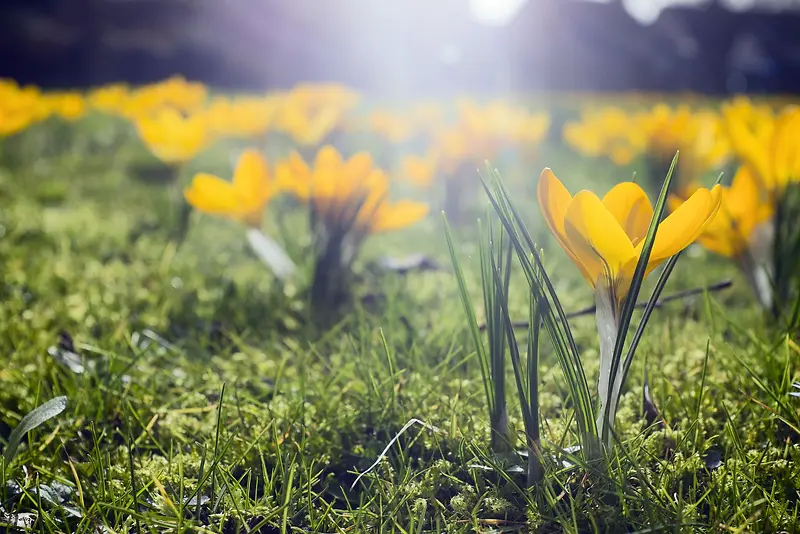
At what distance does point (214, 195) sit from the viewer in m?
1.77

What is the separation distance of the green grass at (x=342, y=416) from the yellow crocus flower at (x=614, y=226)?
0.15m

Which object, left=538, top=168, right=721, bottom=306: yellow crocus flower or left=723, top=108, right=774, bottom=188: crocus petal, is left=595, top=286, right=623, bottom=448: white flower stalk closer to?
left=538, top=168, right=721, bottom=306: yellow crocus flower

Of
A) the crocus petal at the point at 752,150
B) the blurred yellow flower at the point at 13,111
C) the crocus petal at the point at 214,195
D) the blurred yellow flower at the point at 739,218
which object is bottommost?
the blurred yellow flower at the point at 13,111

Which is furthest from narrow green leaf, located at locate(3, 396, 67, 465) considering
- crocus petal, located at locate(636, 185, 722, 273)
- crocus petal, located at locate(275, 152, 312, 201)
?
crocus petal, located at locate(275, 152, 312, 201)

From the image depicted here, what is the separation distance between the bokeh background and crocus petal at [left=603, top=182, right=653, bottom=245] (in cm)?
1257

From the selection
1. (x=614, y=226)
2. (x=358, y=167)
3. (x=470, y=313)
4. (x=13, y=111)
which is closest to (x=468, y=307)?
(x=470, y=313)

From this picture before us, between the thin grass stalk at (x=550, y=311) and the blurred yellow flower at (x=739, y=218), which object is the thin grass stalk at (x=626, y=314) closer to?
the thin grass stalk at (x=550, y=311)

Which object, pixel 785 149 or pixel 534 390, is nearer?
pixel 534 390

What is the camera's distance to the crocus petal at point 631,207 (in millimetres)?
835

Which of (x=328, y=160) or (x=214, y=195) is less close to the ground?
(x=328, y=160)

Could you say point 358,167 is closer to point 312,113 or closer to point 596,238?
point 596,238

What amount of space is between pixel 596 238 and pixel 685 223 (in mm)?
105

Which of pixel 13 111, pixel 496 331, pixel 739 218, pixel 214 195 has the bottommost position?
pixel 13 111

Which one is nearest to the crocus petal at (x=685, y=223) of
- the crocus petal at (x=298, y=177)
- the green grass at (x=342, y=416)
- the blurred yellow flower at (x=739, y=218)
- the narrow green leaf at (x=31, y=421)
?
the green grass at (x=342, y=416)
